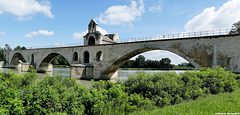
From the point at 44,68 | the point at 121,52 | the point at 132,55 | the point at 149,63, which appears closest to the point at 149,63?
the point at 149,63

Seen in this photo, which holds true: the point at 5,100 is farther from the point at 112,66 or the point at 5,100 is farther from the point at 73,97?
the point at 112,66

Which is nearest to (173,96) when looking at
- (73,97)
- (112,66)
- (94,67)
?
(73,97)

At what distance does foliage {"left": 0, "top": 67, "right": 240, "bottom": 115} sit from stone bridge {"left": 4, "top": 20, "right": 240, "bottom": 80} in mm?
7359

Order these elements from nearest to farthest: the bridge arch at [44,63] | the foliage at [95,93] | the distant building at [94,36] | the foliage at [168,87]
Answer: the foliage at [95,93] < the foliage at [168,87] < the distant building at [94,36] < the bridge arch at [44,63]

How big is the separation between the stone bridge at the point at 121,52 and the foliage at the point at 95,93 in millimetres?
7359

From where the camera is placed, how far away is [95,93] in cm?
478

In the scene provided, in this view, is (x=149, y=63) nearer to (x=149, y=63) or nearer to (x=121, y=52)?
(x=149, y=63)

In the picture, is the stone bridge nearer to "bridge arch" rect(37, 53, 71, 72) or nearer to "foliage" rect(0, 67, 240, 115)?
"bridge arch" rect(37, 53, 71, 72)

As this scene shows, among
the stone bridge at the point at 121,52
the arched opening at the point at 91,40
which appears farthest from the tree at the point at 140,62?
the arched opening at the point at 91,40

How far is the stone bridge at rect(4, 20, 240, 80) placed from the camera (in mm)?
14680

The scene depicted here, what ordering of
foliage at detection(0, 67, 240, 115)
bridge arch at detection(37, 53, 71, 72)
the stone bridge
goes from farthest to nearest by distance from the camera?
bridge arch at detection(37, 53, 71, 72) → the stone bridge → foliage at detection(0, 67, 240, 115)

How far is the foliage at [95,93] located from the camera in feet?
11.9

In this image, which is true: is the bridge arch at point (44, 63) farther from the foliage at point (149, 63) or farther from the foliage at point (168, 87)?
the foliage at point (168, 87)

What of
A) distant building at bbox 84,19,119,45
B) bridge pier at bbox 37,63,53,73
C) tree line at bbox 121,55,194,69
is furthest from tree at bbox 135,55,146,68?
bridge pier at bbox 37,63,53,73
